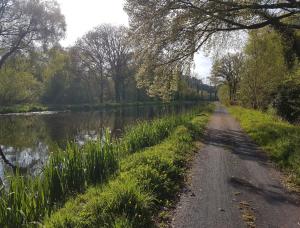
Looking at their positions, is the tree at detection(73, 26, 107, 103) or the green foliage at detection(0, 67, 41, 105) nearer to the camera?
the green foliage at detection(0, 67, 41, 105)

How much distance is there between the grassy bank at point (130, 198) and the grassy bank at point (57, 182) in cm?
50

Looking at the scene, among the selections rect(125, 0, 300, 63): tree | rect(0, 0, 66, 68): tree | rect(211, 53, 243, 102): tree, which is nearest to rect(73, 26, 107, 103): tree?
rect(211, 53, 243, 102): tree

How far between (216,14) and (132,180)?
12.4 meters

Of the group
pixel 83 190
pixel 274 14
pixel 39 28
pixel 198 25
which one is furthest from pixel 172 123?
pixel 39 28

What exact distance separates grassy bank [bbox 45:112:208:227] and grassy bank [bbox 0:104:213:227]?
1.65 feet

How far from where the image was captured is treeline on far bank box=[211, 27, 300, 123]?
22.1m

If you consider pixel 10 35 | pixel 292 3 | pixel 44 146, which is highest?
pixel 10 35

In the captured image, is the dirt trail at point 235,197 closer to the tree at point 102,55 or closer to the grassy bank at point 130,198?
the grassy bank at point 130,198

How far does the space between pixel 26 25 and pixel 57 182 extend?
114 feet

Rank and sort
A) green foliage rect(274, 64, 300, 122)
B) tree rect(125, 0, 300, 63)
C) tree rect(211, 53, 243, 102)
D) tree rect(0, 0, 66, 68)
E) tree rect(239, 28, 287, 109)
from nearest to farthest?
tree rect(125, 0, 300, 63), green foliage rect(274, 64, 300, 122), tree rect(239, 28, 287, 109), tree rect(0, 0, 66, 68), tree rect(211, 53, 243, 102)

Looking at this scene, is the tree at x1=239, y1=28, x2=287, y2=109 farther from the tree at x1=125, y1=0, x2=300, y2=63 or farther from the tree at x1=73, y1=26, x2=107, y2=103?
the tree at x1=73, y1=26, x2=107, y2=103

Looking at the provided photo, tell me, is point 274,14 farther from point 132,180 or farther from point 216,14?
point 132,180

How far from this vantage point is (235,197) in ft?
25.1

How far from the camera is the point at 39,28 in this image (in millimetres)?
39719
